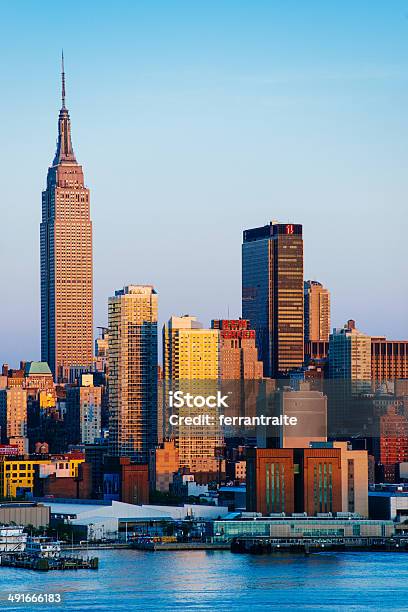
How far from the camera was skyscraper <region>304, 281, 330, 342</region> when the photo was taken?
96000 millimetres

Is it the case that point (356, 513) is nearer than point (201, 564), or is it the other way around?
point (201, 564)

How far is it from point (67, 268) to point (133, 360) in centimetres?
3170

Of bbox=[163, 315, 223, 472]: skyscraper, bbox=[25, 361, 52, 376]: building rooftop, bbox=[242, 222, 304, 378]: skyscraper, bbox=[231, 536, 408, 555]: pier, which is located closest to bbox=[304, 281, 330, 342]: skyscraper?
bbox=[242, 222, 304, 378]: skyscraper

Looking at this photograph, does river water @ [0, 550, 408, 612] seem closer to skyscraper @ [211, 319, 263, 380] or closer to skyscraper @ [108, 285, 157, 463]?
skyscraper @ [108, 285, 157, 463]

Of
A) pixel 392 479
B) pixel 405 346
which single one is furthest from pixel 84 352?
pixel 392 479

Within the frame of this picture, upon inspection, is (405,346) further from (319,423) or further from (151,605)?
(151,605)

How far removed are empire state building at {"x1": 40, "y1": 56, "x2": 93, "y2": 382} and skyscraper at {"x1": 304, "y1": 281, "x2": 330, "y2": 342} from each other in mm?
11764

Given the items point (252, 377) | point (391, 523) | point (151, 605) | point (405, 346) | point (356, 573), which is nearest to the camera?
point (151, 605)

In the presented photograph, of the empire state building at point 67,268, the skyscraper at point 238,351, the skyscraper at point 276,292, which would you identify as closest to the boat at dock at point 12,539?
the skyscraper at point 238,351

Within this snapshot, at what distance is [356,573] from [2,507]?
13402mm

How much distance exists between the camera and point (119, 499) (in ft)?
193

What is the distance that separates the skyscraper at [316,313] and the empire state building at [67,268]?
1176cm

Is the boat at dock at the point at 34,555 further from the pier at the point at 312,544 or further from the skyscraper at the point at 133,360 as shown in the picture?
the skyscraper at the point at 133,360

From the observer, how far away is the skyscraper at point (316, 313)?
9600 cm
